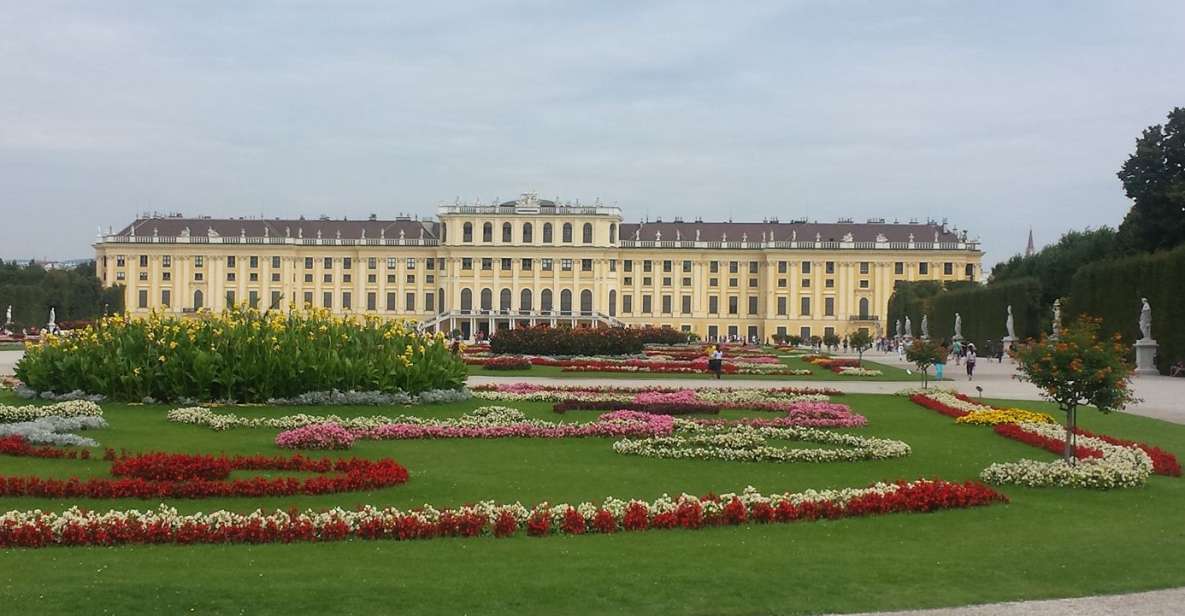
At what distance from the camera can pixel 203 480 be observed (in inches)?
359

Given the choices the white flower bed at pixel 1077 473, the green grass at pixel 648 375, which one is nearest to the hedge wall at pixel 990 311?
the green grass at pixel 648 375

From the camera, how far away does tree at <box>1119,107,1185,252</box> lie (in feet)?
123

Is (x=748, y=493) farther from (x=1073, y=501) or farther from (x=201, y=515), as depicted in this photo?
(x=201, y=515)

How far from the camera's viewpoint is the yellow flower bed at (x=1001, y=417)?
15.5 m

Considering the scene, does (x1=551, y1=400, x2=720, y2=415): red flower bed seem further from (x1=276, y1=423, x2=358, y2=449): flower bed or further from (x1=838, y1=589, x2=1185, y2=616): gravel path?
(x1=838, y1=589, x2=1185, y2=616): gravel path

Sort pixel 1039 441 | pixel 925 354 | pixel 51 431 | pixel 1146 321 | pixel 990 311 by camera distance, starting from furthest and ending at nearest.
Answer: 1. pixel 990 311
2. pixel 1146 321
3. pixel 925 354
4. pixel 1039 441
5. pixel 51 431

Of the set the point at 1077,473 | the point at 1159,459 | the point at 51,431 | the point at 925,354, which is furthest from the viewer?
the point at 925,354

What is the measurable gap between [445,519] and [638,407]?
961 centimetres

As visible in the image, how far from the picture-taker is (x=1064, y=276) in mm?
53469

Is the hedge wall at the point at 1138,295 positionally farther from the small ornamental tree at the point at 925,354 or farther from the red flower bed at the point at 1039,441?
the red flower bed at the point at 1039,441

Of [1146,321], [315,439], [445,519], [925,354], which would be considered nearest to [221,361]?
[315,439]

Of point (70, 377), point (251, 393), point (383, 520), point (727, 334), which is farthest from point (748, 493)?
point (727, 334)

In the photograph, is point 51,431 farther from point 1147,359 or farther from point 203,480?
point 1147,359

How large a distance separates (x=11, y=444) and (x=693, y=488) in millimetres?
6369
